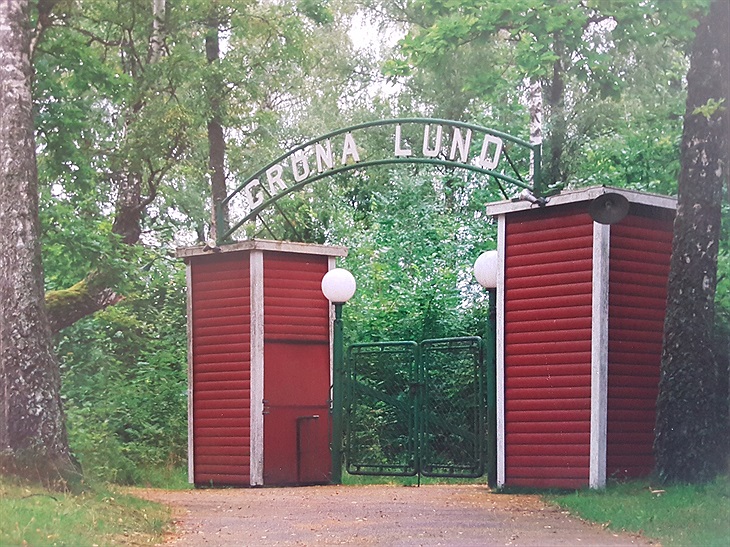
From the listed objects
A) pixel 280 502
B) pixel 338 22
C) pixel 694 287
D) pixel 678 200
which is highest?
pixel 338 22

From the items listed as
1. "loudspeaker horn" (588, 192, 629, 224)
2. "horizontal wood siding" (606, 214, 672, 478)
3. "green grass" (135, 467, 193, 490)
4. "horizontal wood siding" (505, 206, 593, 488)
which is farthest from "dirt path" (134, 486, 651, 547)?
"loudspeaker horn" (588, 192, 629, 224)

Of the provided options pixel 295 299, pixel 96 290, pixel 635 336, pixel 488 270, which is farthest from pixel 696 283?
pixel 96 290

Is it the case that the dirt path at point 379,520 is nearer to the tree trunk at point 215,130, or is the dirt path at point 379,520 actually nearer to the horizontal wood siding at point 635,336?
the horizontal wood siding at point 635,336

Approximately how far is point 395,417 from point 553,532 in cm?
593

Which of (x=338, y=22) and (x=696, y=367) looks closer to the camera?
(x=696, y=367)

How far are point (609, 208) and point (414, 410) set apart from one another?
10.4 ft

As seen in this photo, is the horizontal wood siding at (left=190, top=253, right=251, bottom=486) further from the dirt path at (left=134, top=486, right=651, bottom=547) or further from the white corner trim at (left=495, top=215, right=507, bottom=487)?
the white corner trim at (left=495, top=215, right=507, bottom=487)

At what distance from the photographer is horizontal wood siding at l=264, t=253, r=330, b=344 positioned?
11.6 metres

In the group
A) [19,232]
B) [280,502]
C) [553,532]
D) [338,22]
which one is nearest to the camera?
[553,532]

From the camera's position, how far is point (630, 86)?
12773mm

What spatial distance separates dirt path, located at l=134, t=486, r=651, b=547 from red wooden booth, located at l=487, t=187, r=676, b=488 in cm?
50

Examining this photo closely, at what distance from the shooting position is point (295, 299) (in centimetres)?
1184

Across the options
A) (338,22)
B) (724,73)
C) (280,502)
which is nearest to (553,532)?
(280,502)

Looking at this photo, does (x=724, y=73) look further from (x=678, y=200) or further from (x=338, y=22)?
(x=338, y=22)
